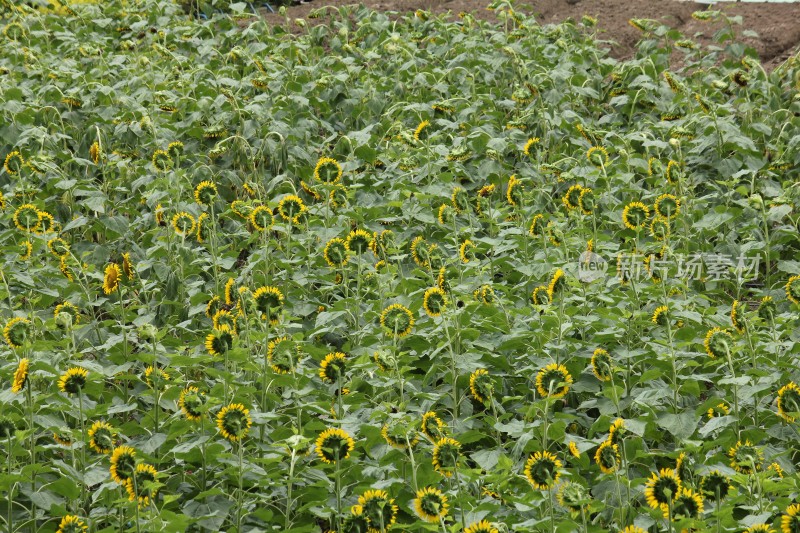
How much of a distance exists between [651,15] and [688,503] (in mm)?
6545

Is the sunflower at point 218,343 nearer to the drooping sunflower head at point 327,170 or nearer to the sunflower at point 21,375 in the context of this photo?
the sunflower at point 21,375

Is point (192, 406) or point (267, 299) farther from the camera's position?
point (267, 299)

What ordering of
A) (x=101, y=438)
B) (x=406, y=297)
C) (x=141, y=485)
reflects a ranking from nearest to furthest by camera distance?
(x=141, y=485), (x=101, y=438), (x=406, y=297)

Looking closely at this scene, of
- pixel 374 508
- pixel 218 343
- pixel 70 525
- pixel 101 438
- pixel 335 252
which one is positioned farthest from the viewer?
pixel 335 252

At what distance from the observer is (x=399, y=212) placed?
18.1 ft

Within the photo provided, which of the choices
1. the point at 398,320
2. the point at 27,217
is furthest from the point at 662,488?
the point at 27,217

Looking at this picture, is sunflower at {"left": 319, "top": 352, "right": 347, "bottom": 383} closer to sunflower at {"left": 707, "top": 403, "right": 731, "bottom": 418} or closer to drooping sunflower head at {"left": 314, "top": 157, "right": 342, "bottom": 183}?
sunflower at {"left": 707, "top": 403, "right": 731, "bottom": 418}

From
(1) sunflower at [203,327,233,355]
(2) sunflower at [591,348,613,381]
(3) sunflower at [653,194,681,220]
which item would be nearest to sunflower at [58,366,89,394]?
(1) sunflower at [203,327,233,355]

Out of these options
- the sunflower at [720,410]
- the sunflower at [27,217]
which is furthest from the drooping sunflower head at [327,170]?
the sunflower at [720,410]

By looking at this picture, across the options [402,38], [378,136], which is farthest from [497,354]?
[402,38]

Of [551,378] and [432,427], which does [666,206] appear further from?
[432,427]

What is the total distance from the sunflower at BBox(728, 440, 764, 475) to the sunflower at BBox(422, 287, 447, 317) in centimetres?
107

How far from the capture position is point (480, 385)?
362 cm

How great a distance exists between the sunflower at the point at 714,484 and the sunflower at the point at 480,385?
2.56 ft
